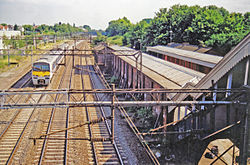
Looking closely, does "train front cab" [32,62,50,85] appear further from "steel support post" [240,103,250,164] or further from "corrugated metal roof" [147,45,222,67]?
"steel support post" [240,103,250,164]

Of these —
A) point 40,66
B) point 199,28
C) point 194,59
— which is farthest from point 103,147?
point 199,28

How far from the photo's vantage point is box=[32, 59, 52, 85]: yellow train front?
22766 mm

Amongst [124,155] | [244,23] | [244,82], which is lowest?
[124,155]

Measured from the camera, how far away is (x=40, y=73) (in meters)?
22.9

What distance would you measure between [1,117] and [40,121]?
106 inches

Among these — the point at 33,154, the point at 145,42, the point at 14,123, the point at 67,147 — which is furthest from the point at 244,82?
the point at 145,42

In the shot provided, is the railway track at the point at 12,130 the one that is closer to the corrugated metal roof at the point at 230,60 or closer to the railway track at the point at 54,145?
the railway track at the point at 54,145

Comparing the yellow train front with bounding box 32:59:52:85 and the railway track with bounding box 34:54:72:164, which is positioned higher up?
the yellow train front with bounding box 32:59:52:85

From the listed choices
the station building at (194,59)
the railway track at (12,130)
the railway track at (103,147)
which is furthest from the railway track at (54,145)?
the station building at (194,59)

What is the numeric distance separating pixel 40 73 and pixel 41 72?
13 centimetres

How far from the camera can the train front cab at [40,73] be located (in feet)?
74.7

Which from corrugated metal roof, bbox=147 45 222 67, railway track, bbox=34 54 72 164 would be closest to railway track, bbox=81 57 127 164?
railway track, bbox=34 54 72 164

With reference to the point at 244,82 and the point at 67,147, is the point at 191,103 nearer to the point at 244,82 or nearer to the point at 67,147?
the point at 244,82

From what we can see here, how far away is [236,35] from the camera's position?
1287 inches
